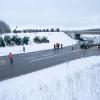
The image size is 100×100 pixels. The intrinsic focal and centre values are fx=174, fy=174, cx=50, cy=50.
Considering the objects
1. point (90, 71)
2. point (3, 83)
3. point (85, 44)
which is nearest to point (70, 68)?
point (90, 71)

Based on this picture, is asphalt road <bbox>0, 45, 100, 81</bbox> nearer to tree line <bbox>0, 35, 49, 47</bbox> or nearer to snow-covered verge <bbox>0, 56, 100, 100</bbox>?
snow-covered verge <bbox>0, 56, 100, 100</bbox>

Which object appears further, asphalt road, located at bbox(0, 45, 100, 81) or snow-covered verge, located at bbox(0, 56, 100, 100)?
asphalt road, located at bbox(0, 45, 100, 81)

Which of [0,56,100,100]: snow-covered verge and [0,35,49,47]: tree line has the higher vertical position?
[0,35,49,47]: tree line

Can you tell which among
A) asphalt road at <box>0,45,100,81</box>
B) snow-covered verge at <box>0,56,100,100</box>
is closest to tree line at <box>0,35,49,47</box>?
asphalt road at <box>0,45,100,81</box>

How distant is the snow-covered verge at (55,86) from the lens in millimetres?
11117

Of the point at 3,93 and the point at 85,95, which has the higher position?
the point at 3,93

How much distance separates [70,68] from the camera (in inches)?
683

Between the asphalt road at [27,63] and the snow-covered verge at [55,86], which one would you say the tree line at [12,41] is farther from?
the snow-covered verge at [55,86]

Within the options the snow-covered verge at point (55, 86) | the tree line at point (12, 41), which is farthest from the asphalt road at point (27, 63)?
the tree line at point (12, 41)

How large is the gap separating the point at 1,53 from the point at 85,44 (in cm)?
1824

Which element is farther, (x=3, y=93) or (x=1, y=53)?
(x=1, y=53)

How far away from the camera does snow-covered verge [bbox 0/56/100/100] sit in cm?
1112

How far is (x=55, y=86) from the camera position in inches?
501

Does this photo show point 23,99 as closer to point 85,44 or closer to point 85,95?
point 85,95
